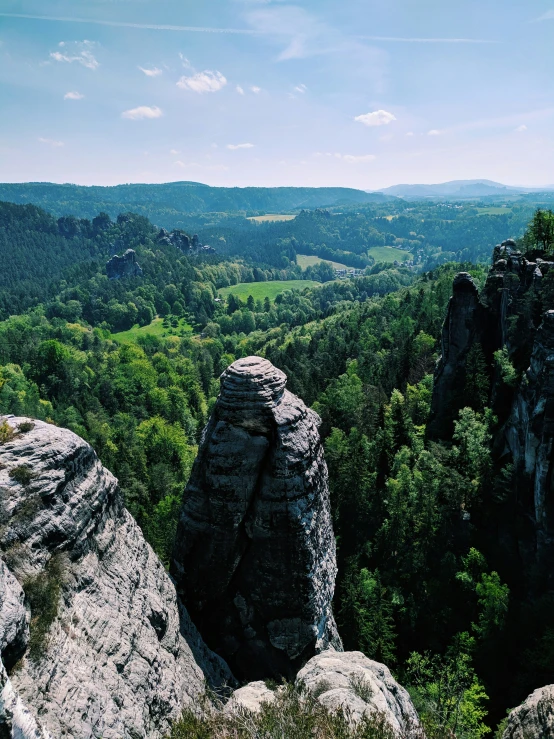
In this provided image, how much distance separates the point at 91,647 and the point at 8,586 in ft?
14.3

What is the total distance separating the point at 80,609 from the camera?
16.7 m

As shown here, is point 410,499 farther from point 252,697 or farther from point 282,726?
point 282,726

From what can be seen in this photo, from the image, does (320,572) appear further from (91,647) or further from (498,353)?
(498,353)

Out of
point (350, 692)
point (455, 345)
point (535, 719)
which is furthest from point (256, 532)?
point (455, 345)

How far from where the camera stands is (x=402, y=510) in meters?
47.0

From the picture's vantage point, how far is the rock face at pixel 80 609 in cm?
1395

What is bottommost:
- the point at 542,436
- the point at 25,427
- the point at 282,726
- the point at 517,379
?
the point at 542,436

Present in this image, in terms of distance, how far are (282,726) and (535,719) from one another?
12.8m

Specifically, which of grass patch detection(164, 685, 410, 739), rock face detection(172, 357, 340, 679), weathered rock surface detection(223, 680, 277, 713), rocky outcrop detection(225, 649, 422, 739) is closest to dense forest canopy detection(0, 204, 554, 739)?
rocky outcrop detection(225, 649, 422, 739)

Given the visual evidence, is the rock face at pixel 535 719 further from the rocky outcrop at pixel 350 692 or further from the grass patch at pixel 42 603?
the grass patch at pixel 42 603

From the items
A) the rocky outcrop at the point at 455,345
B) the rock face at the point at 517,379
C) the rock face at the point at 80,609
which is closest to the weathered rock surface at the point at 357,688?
the rock face at the point at 80,609

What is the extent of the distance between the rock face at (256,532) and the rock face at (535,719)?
960 cm

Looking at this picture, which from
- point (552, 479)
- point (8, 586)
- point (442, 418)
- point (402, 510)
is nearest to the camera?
point (8, 586)

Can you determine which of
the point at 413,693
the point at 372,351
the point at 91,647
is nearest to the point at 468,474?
the point at 413,693
